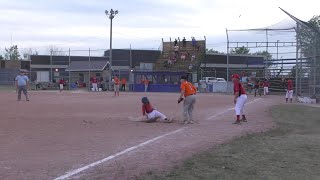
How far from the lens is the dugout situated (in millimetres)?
55156

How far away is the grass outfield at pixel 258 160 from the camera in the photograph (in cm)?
744

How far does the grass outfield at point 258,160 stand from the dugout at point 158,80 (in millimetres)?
42623

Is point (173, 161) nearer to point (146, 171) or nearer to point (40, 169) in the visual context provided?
point (146, 171)

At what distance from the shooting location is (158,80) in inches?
2329

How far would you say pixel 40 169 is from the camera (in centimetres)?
782

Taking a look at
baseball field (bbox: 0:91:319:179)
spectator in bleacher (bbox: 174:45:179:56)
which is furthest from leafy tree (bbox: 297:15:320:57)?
spectator in bleacher (bbox: 174:45:179:56)

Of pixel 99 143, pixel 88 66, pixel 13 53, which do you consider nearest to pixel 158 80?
pixel 88 66

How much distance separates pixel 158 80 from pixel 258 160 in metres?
50.6

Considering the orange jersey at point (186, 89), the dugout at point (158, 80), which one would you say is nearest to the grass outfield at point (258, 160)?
the orange jersey at point (186, 89)

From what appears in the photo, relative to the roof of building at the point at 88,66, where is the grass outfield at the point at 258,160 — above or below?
below

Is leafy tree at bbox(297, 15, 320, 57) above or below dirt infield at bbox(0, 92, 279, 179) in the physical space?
above

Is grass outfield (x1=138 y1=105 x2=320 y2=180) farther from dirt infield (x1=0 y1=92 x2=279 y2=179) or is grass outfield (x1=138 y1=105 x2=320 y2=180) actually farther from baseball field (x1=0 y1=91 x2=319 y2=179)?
dirt infield (x1=0 y1=92 x2=279 y2=179)

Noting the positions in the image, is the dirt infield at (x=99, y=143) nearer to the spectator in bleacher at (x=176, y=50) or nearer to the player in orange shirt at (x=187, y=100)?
the player in orange shirt at (x=187, y=100)

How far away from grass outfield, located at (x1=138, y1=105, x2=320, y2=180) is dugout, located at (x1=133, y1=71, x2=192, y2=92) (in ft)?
140
